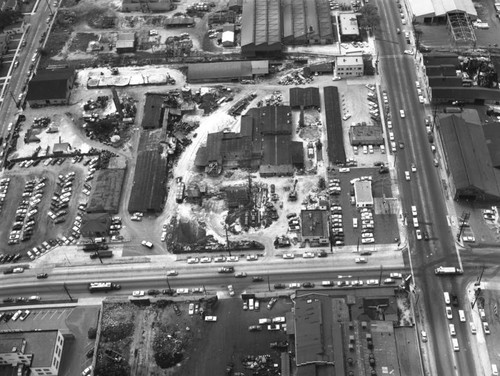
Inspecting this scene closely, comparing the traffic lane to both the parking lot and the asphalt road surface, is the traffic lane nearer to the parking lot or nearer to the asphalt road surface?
the parking lot

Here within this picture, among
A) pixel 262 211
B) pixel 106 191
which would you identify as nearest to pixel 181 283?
pixel 262 211

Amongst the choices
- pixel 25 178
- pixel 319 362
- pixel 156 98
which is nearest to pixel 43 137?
pixel 25 178

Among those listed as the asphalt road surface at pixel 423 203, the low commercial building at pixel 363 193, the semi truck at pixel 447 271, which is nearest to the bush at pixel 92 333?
the low commercial building at pixel 363 193

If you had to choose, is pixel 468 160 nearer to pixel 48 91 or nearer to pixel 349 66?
pixel 349 66

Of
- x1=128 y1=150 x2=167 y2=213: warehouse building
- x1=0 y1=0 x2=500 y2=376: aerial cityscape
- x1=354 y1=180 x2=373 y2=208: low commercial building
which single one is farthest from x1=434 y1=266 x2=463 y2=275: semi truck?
x1=128 y1=150 x2=167 y2=213: warehouse building

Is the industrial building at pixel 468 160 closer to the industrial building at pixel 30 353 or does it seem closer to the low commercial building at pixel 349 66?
the low commercial building at pixel 349 66

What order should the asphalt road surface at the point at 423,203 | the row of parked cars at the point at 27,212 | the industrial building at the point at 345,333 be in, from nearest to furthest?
the industrial building at the point at 345,333 → the asphalt road surface at the point at 423,203 → the row of parked cars at the point at 27,212

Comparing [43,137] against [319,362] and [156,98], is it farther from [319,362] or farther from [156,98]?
[319,362]
